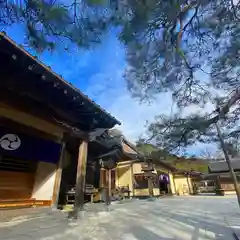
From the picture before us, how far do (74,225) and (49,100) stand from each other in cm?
260

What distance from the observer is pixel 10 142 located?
4598 millimetres

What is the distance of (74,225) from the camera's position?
3.94 m

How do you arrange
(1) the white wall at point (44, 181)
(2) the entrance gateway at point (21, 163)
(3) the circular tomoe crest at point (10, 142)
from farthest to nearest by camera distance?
(1) the white wall at point (44, 181)
(2) the entrance gateway at point (21, 163)
(3) the circular tomoe crest at point (10, 142)

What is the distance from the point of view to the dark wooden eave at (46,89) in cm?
341

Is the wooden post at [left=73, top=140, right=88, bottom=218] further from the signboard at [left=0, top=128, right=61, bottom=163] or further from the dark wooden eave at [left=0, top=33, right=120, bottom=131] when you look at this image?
the signboard at [left=0, top=128, right=61, bottom=163]

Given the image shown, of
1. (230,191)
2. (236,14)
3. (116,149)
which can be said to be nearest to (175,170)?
(230,191)

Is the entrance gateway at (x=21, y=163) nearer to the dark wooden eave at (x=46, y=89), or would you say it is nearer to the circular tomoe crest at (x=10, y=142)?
the circular tomoe crest at (x=10, y=142)

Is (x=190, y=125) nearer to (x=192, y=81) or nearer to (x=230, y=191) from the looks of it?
(x=192, y=81)

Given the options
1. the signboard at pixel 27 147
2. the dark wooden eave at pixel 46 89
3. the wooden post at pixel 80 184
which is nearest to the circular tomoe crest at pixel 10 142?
the signboard at pixel 27 147

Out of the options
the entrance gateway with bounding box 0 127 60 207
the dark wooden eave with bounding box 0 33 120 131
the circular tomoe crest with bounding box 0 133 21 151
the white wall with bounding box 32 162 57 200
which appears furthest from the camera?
the white wall with bounding box 32 162 57 200

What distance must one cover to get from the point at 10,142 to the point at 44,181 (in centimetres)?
176

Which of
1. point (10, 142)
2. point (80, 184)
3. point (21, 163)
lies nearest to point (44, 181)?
point (21, 163)

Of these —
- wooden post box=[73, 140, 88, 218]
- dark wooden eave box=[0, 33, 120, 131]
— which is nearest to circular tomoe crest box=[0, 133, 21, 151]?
dark wooden eave box=[0, 33, 120, 131]

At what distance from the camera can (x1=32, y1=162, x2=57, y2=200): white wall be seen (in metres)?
5.67
